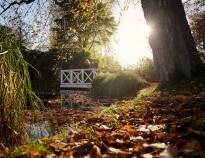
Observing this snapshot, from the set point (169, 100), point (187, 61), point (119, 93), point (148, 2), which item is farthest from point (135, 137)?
point (119, 93)

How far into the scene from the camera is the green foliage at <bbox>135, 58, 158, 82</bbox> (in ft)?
53.1

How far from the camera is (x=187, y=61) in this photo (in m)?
7.71

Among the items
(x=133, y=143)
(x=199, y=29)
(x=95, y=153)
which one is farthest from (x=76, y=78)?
(x=95, y=153)

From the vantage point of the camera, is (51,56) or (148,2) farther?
(51,56)

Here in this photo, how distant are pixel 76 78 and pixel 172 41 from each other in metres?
16.4

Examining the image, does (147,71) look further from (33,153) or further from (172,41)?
(33,153)

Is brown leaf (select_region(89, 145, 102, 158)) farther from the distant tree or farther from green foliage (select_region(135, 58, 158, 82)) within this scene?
the distant tree

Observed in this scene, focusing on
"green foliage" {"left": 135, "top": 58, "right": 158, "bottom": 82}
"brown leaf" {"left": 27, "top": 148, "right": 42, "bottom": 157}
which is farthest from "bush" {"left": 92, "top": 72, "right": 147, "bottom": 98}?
"brown leaf" {"left": 27, "top": 148, "right": 42, "bottom": 157}

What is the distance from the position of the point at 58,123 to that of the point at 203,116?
3824 millimetres

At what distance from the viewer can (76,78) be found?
24.0m

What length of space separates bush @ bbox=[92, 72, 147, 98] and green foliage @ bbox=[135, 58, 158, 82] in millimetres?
1227

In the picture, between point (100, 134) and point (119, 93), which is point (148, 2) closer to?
point (100, 134)

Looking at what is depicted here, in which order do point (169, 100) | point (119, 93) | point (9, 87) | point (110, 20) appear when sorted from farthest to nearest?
point (110, 20) → point (119, 93) → point (169, 100) → point (9, 87)

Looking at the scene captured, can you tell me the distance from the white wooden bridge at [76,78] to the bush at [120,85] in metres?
5.82
